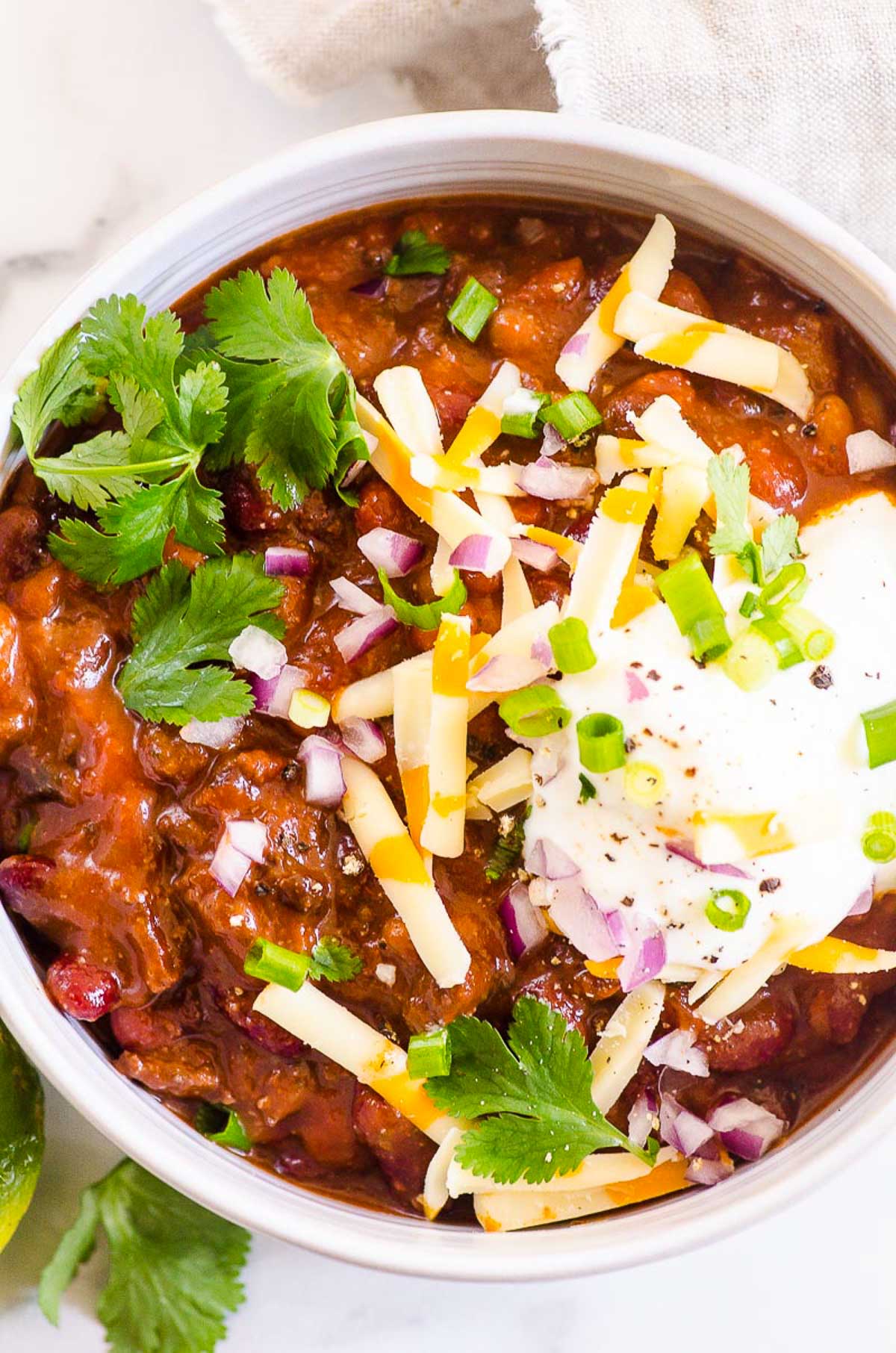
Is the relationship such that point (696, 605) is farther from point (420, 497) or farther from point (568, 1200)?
point (568, 1200)

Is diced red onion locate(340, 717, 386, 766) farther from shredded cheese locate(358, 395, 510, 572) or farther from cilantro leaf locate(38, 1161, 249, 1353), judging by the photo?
cilantro leaf locate(38, 1161, 249, 1353)

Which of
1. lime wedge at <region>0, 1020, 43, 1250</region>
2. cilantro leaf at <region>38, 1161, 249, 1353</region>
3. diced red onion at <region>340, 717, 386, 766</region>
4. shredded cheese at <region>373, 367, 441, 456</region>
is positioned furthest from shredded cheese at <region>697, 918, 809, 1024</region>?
lime wedge at <region>0, 1020, 43, 1250</region>

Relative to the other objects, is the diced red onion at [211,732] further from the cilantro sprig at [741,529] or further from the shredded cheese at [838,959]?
the shredded cheese at [838,959]

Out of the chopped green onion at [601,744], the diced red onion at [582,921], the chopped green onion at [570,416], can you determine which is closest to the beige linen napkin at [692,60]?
the chopped green onion at [570,416]

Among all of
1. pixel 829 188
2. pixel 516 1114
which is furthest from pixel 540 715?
pixel 829 188

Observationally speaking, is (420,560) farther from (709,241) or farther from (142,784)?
(709,241)

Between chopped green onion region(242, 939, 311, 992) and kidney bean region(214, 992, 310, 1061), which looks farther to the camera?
kidney bean region(214, 992, 310, 1061)
